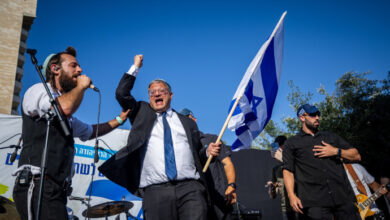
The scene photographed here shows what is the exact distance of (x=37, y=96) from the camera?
2.19m

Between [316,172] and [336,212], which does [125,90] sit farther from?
[336,212]

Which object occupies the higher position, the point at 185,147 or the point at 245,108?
the point at 245,108

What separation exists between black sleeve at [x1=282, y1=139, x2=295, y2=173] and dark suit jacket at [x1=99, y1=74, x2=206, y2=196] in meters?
1.50

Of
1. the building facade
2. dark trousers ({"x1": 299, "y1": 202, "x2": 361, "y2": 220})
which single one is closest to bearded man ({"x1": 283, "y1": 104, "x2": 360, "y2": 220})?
dark trousers ({"x1": 299, "y1": 202, "x2": 361, "y2": 220})

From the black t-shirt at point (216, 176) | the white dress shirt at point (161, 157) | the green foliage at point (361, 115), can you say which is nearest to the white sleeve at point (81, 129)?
the white dress shirt at point (161, 157)

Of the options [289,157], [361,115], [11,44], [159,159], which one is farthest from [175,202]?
[11,44]

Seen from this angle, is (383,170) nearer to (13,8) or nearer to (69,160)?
(69,160)

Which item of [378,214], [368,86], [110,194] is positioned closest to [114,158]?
[110,194]

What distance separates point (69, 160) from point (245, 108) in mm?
2257

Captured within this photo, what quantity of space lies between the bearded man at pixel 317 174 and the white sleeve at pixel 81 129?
9.09 feet

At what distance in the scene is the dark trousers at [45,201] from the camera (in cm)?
195

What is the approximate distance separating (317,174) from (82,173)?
18.9ft

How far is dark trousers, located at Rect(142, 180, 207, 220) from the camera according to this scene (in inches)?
107

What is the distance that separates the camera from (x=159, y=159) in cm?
296
